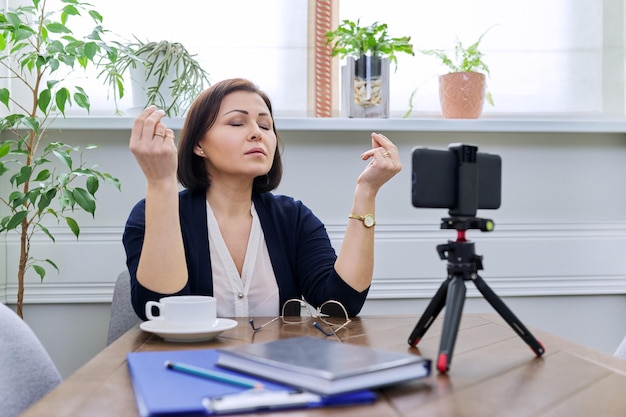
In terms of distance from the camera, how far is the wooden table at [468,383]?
73 cm

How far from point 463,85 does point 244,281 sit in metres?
1.07

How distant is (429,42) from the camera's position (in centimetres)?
233

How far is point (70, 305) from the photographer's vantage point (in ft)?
6.93

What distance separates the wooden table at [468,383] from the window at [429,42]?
1290 millimetres

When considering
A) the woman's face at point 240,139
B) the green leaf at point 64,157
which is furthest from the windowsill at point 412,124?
the woman's face at point 240,139

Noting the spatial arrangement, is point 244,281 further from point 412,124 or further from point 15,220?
point 412,124

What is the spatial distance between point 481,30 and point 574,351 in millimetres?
1551

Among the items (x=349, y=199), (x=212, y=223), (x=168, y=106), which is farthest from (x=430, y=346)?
(x=168, y=106)

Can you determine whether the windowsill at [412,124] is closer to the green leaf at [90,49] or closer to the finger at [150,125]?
the green leaf at [90,49]

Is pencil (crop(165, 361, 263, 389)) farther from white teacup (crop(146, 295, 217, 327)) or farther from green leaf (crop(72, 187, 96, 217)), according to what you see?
green leaf (crop(72, 187, 96, 217))

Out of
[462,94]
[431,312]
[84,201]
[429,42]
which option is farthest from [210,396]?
[429,42]

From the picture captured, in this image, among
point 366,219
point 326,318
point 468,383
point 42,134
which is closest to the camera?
point 468,383

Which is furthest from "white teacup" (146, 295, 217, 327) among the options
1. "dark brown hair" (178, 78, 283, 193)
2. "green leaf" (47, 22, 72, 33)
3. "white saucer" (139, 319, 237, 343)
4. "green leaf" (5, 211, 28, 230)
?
"green leaf" (47, 22, 72, 33)

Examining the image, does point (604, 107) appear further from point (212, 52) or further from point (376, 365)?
point (376, 365)
